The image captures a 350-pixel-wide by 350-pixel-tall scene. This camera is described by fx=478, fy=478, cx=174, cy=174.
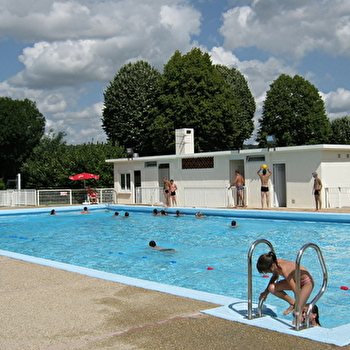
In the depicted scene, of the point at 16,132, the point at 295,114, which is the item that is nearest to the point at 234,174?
the point at 295,114

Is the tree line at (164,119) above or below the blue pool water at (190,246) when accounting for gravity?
above

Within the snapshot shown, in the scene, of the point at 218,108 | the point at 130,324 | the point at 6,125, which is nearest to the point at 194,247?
the point at 130,324

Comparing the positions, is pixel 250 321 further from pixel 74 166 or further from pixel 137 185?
pixel 74 166

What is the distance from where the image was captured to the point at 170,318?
5.19 m

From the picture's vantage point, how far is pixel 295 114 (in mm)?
43844

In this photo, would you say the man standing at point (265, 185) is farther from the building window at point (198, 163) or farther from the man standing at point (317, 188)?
the building window at point (198, 163)

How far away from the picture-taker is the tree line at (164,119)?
35750 mm

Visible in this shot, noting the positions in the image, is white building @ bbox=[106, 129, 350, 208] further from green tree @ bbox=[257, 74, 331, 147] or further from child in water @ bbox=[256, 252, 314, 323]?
green tree @ bbox=[257, 74, 331, 147]

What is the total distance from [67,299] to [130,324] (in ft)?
4.59

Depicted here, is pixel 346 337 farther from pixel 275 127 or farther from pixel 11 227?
pixel 275 127

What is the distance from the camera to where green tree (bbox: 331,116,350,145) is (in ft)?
Answer: 175

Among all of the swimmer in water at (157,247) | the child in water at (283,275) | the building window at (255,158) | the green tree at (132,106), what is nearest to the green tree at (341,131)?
the green tree at (132,106)

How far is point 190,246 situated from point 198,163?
1147 centimetres

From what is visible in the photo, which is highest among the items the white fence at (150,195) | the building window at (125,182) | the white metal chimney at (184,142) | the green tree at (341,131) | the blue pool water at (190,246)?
the green tree at (341,131)
